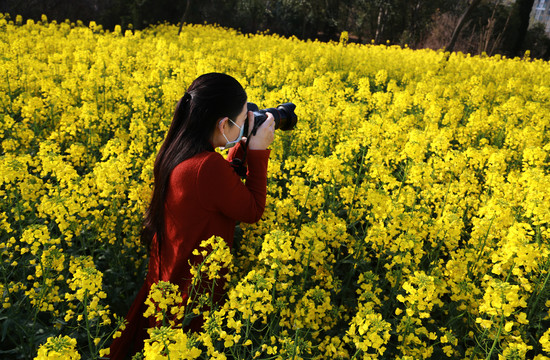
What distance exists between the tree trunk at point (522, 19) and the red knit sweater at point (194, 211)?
82.3 ft

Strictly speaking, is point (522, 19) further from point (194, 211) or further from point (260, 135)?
point (194, 211)

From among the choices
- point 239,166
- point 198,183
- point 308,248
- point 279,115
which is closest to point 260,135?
point 239,166

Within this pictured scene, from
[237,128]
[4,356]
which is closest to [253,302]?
[237,128]

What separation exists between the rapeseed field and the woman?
19 cm

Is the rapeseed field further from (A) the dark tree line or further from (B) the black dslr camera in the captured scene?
(A) the dark tree line

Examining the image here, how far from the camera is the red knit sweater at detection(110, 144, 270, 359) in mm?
2205

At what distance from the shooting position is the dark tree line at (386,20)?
66.4ft

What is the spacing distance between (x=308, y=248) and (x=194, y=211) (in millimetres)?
690

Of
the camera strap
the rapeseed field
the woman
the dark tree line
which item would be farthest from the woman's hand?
the dark tree line

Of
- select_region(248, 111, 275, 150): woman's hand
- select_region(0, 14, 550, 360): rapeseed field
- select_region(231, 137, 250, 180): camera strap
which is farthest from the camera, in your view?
select_region(231, 137, 250, 180): camera strap

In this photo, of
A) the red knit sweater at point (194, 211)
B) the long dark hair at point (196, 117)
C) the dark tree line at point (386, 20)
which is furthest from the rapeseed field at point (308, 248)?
the dark tree line at point (386, 20)

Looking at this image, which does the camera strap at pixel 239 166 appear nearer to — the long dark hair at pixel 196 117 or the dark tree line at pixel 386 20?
the long dark hair at pixel 196 117

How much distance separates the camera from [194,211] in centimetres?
232

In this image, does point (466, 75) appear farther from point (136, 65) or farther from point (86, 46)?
point (86, 46)
